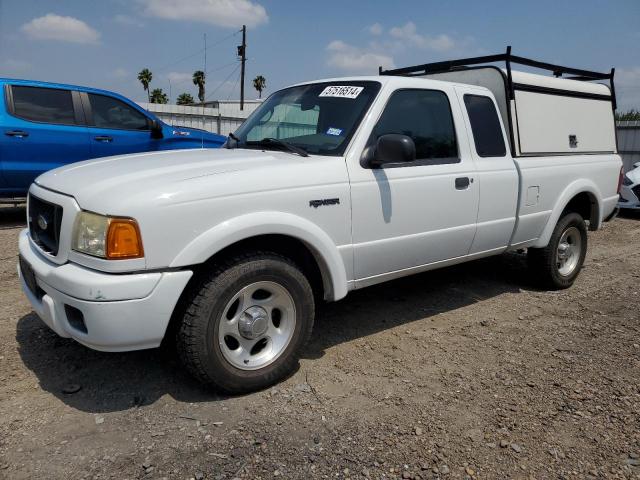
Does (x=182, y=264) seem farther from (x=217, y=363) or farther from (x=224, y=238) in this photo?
(x=217, y=363)

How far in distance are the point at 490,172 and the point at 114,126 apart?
5733 mm

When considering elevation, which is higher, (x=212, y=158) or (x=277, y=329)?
(x=212, y=158)

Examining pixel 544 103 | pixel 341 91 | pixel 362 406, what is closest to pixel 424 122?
pixel 341 91

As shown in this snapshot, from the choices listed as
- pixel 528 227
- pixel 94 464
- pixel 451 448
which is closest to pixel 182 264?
pixel 94 464

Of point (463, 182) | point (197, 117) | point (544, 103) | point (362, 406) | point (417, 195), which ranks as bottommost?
point (362, 406)

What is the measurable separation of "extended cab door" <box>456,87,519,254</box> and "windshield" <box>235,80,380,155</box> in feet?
3.24

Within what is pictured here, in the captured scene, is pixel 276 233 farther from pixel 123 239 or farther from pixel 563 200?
pixel 563 200

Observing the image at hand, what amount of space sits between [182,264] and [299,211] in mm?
757

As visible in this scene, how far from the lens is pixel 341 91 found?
12.1 feet

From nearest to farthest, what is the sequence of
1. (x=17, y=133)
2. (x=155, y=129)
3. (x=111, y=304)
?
1. (x=111, y=304)
2. (x=17, y=133)
3. (x=155, y=129)

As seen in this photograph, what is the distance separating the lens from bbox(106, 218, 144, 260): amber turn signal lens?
248 cm

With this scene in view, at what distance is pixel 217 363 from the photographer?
2.79 meters

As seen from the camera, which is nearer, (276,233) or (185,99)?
(276,233)

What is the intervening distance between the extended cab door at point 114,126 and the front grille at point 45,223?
4.53 metres
